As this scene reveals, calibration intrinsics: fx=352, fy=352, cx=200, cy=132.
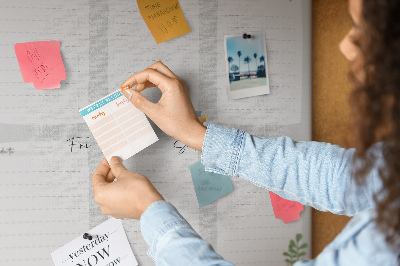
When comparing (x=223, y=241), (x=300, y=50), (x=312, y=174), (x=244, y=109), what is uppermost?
(x=300, y=50)

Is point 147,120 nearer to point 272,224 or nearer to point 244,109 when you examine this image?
point 244,109

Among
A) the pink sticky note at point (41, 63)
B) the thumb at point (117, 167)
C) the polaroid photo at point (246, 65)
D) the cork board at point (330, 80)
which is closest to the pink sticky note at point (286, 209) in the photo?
the cork board at point (330, 80)

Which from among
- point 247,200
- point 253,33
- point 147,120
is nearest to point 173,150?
point 147,120

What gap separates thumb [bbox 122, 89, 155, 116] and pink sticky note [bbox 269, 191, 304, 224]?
0.35 m

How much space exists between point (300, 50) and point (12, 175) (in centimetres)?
66

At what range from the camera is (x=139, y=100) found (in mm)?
639

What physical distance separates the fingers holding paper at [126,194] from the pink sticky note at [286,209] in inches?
13.3

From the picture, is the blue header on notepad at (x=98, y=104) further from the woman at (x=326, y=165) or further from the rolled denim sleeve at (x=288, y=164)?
the rolled denim sleeve at (x=288, y=164)

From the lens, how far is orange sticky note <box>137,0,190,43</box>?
705 millimetres

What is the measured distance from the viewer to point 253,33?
2.51ft

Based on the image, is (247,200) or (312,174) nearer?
(312,174)

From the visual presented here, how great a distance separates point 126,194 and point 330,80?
53 cm

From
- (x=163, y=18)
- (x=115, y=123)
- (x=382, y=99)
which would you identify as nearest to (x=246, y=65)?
(x=163, y=18)

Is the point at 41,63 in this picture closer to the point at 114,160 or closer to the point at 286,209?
the point at 114,160
